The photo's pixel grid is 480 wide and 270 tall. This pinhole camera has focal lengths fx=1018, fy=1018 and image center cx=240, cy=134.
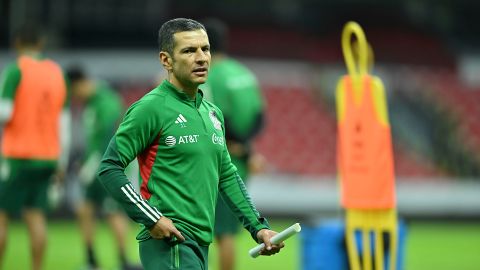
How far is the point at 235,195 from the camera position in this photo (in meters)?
4.95

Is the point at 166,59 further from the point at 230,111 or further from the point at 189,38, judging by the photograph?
the point at 230,111

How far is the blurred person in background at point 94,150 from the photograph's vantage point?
9656mm

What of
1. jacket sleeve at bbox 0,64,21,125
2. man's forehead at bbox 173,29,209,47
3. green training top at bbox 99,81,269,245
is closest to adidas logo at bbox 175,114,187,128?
green training top at bbox 99,81,269,245

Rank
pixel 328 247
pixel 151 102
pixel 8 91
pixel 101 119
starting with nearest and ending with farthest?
1. pixel 151 102
2. pixel 328 247
3. pixel 8 91
4. pixel 101 119

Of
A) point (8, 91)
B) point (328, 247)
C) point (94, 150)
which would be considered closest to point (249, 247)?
point (94, 150)

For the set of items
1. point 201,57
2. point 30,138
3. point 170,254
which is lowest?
point 170,254

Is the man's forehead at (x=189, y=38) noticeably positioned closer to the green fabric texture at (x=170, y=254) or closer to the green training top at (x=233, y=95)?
the green fabric texture at (x=170, y=254)

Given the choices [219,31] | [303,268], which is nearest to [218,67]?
[219,31]

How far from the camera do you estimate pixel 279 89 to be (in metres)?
22.7

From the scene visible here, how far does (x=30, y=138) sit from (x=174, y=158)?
149 inches

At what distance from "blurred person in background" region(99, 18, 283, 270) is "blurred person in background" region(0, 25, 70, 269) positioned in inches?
138

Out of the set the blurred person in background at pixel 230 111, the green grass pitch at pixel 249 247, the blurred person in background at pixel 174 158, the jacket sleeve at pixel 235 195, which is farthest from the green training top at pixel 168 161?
the green grass pitch at pixel 249 247

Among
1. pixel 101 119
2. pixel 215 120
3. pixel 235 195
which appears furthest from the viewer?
pixel 101 119

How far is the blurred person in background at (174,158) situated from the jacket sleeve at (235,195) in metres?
0.16
